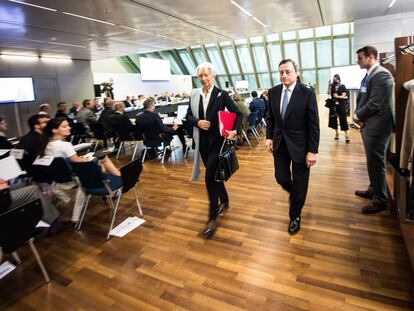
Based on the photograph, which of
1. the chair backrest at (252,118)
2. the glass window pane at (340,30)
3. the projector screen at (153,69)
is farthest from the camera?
the projector screen at (153,69)

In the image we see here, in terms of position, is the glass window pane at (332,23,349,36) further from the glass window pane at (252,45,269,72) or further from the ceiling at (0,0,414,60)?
the ceiling at (0,0,414,60)

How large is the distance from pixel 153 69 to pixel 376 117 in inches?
495

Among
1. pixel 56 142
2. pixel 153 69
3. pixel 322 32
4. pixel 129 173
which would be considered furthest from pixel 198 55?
pixel 129 173

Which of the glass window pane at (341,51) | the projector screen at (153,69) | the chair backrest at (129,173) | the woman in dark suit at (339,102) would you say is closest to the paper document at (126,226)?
the chair backrest at (129,173)

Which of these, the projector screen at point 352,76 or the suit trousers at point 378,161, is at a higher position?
the projector screen at point 352,76

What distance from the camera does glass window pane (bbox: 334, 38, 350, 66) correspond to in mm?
14164

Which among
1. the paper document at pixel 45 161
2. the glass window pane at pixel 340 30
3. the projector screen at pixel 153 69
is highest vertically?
the glass window pane at pixel 340 30

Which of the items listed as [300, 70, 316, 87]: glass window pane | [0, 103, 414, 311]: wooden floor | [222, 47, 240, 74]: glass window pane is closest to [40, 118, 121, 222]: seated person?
[0, 103, 414, 311]: wooden floor

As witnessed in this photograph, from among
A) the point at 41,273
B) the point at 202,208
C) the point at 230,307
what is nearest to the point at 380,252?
the point at 230,307

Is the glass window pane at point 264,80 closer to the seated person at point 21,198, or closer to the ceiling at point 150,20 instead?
the ceiling at point 150,20

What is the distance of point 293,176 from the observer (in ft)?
8.75

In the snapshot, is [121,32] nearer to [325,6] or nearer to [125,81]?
[325,6]

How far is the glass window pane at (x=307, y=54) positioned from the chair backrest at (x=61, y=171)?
14576 mm

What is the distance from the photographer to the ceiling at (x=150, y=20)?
5.33m
